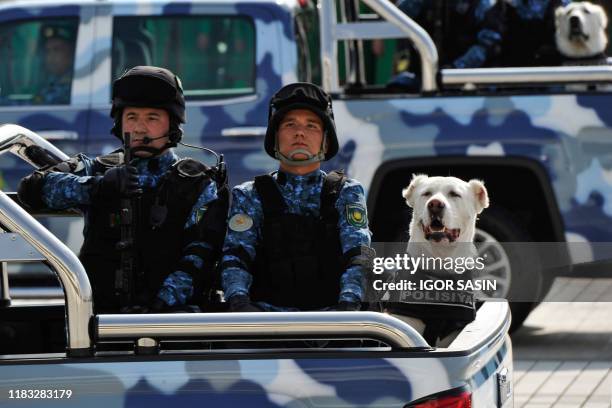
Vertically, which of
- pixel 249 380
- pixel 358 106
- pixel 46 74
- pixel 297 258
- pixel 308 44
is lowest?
pixel 249 380

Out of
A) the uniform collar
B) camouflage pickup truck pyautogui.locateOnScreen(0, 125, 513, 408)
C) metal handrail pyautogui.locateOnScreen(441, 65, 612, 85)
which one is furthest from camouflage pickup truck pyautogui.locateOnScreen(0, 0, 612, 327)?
camouflage pickup truck pyautogui.locateOnScreen(0, 125, 513, 408)

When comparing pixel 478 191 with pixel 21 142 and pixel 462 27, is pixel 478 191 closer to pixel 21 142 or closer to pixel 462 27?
pixel 21 142

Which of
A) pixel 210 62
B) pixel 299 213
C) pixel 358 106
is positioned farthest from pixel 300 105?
pixel 210 62

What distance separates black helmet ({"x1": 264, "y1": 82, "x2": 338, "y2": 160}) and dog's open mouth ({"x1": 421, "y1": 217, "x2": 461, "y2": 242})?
1.43ft

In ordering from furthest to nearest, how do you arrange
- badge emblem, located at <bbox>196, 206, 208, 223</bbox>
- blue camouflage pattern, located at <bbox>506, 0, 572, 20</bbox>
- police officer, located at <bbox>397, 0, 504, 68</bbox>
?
blue camouflage pattern, located at <bbox>506, 0, 572, 20</bbox>, police officer, located at <bbox>397, 0, 504, 68</bbox>, badge emblem, located at <bbox>196, 206, 208, 223</bbox>

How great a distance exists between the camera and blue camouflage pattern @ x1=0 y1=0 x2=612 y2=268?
721 cm

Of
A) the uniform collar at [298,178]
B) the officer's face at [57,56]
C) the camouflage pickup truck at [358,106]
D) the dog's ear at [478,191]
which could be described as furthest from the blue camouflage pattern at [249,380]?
the officer's face at [57,56]

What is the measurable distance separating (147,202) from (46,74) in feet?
12.6

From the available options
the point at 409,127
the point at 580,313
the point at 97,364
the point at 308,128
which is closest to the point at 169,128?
the point at 308,128

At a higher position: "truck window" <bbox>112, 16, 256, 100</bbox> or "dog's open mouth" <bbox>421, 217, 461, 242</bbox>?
"truck window" <bbox>112, 16, 256, 100</bbox>

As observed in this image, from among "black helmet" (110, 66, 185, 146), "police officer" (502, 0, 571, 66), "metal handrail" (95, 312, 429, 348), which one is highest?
"police officer" (502, 0, 571, 66)

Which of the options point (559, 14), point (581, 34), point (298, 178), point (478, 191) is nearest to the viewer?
point (298, 178)

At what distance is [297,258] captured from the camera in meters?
3.94

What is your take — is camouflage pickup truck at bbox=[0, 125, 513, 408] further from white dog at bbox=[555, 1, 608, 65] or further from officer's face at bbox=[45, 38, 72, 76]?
white dog at bbox=[555, 1, 608, 65]
